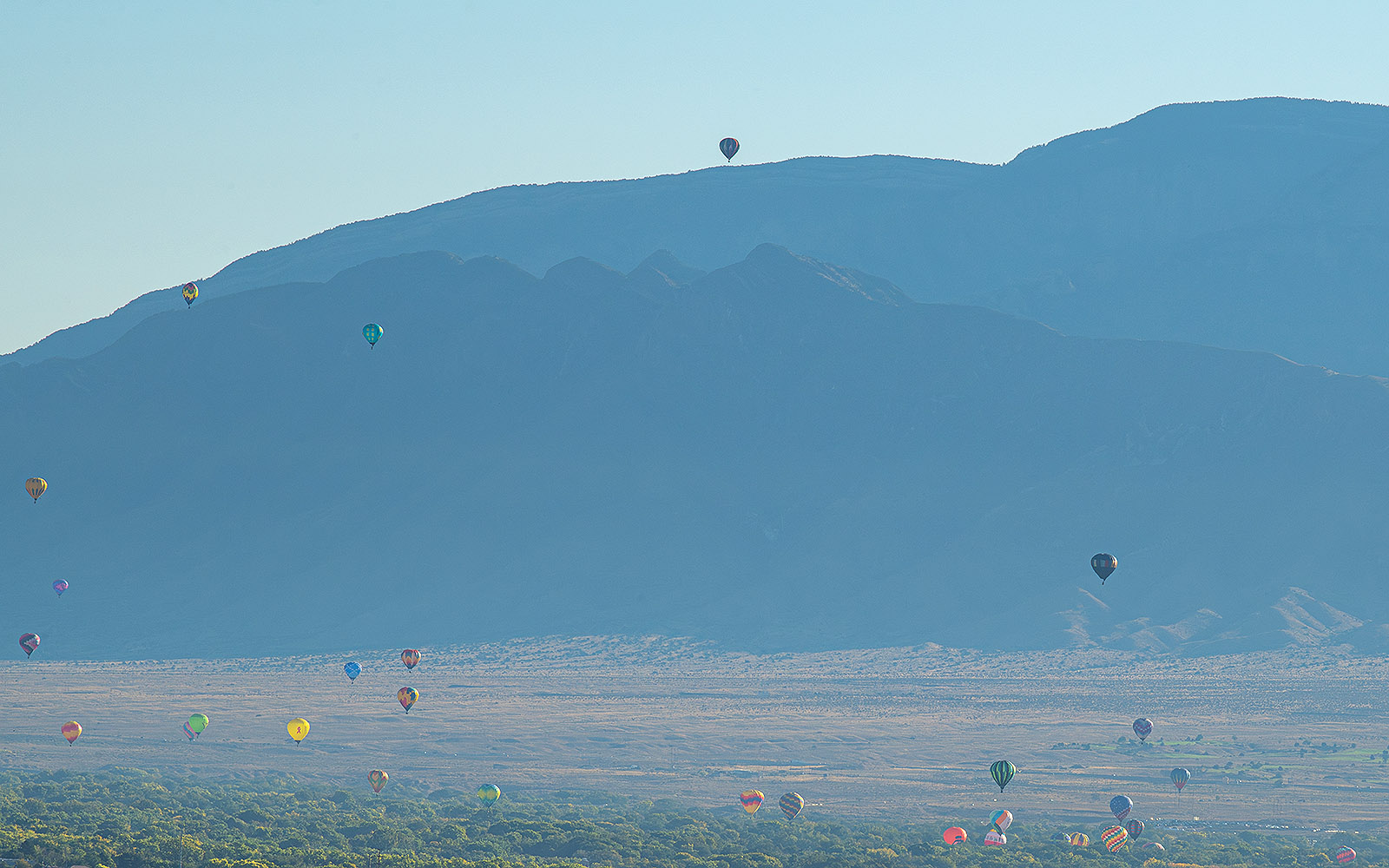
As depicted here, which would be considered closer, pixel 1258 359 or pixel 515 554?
pixel 515 554

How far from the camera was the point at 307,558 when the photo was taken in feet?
618

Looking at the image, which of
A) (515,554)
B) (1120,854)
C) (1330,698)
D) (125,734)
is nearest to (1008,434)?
(515,554)

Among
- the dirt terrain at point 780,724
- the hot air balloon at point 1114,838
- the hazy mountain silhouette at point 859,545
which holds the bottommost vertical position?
the hot air balloon at point 1114,838

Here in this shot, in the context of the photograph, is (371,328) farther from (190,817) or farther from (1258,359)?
→ (1258,359)

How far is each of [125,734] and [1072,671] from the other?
6766 centimetres

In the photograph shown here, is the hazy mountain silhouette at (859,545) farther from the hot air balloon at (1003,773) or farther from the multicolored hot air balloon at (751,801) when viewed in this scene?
the hot air balloon at (1003,773)

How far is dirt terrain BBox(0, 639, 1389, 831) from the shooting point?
10124 centimetres

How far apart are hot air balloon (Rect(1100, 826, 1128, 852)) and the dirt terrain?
43.5 ft

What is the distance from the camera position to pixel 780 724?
12438 cm

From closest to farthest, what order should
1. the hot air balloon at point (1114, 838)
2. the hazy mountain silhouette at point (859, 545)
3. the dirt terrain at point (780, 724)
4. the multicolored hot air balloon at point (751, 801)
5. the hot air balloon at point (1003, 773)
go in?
1. the hot air balloon at point (1114, 838)
2. the hot air balloon at point (1003, 773)
3. the multicolored hot air balloon at point (751, 801)
4. the dirt terrain at point (780, 724)
5. the hazy mountain silhouette at point (859, 545)

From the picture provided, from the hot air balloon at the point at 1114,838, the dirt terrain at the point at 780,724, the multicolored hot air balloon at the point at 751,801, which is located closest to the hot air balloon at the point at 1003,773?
the dirt terrain at the point at 780,724

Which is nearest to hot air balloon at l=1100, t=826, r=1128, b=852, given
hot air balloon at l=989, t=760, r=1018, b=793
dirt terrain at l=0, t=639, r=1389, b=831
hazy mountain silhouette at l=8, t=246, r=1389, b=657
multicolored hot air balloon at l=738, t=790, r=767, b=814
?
hot air balloon at l=989, t=760, r=1018, b=793

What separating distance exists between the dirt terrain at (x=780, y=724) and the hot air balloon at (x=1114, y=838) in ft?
43.5

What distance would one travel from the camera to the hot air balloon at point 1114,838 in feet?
245
